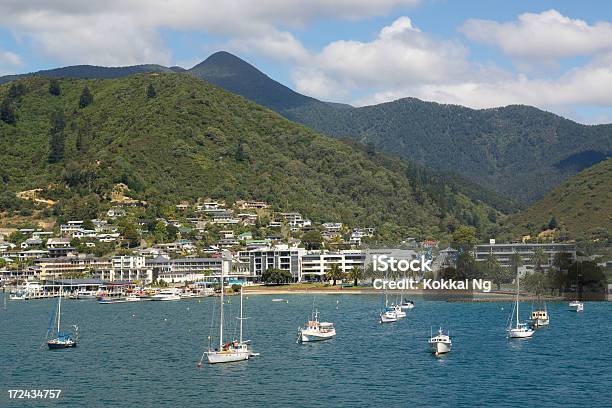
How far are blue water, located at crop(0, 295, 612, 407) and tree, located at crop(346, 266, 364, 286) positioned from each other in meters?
58.9

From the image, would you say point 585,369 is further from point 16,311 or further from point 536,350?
point 16,311

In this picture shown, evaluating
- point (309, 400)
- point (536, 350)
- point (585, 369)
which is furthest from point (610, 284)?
point (309, 400)

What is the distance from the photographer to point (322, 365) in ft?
237

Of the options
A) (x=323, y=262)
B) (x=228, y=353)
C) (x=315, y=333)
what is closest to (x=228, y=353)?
(x=228, y=353)

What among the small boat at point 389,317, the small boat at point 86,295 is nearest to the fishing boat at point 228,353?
the small boat at point 389,317

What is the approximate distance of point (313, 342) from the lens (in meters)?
87.1

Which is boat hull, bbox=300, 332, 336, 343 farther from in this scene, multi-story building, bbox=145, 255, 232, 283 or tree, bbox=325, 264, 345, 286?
multi-story building, bbox=145, 255, 232, 283

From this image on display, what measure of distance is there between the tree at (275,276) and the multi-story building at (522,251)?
35680mm

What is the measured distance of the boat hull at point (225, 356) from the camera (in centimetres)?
7225

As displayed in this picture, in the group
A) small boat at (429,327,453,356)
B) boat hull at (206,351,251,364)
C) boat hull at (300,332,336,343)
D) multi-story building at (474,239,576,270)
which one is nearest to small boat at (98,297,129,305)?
multi-story building at (474,239,576,270)

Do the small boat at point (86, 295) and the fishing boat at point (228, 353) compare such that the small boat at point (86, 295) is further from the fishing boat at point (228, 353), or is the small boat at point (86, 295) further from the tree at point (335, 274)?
the fishing boat at point (228, 353)

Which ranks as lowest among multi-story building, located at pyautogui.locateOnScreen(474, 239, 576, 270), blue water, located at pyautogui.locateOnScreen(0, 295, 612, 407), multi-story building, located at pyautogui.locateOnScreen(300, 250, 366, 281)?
blue water, located at pyautogui.locateOnScreen(0, 295, 612, 407)

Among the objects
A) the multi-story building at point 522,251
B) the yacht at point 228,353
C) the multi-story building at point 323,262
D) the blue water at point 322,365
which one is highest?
the multi-story building at point 522,251

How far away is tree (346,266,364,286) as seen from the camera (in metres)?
175
